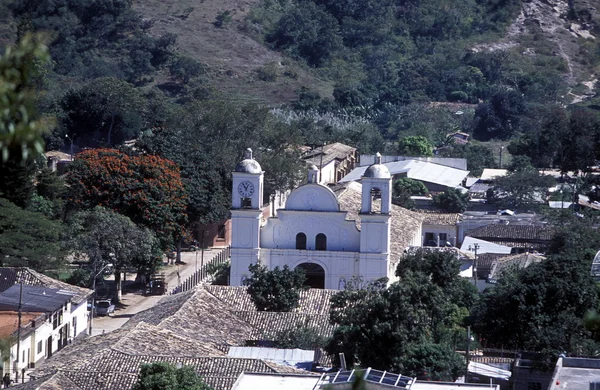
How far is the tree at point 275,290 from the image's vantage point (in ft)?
94.0

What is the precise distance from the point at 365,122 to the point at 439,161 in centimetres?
1240

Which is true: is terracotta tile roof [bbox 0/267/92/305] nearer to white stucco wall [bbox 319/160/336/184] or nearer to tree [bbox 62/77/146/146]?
white stucco wall [bbox 319/160/336/184]

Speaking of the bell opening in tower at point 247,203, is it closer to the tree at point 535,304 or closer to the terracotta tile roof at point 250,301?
the terracotta tile roof at point 250,301

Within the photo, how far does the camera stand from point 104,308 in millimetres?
33938

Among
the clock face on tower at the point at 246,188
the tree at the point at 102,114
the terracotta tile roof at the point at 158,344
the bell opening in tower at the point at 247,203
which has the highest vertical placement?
the tree at the point at 102,114

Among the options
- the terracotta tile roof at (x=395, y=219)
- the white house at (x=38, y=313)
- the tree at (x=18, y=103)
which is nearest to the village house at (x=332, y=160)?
the terracotta tile roof at (x=395, y=219)

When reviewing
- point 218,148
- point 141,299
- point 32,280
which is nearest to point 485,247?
point 141,299

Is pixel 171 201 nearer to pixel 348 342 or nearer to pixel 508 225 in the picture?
pixel 508 225

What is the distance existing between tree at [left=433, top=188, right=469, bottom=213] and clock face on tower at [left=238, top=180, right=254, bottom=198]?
16627mm

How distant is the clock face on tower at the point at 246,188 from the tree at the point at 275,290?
17.3ft

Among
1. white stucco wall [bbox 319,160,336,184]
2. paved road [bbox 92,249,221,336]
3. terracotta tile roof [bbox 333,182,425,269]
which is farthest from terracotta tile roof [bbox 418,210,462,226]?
white stucco wall [bbox 319,160,336,184]

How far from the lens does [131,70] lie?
75625 mm

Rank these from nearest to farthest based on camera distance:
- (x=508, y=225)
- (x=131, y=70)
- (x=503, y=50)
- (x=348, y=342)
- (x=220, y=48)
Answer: (x=348, y=342), (x=508, y=225), (x=131, y=70), (x=220, y=48), (x=503, y=50)

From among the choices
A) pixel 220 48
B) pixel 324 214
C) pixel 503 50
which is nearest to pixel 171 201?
pixel 324 214
